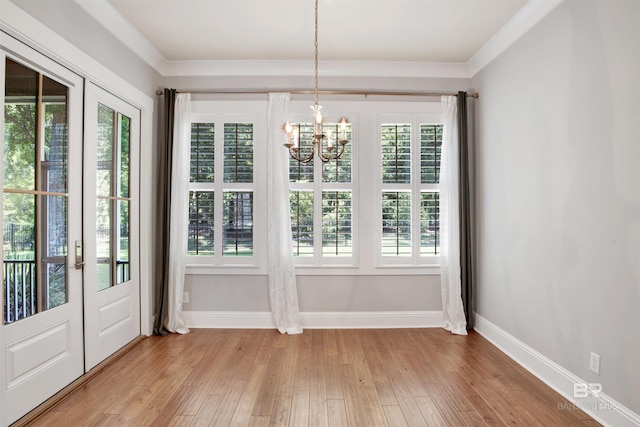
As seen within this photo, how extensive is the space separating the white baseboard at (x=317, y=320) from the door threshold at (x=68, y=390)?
74 cm

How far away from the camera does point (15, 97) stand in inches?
83.1

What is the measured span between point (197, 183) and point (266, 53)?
5.23 ft

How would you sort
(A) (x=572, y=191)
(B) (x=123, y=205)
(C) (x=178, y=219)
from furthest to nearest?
(C) (x=178, y=219)
(B) (x=123, y=205)
(A) (x=572, y=191)

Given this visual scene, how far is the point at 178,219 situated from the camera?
12.2ft

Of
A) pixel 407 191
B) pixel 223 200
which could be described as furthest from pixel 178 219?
pixel 407 191

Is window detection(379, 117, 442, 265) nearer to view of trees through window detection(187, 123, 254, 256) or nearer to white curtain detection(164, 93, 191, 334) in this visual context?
view of trees through window detection(187, 123, 254, 256)

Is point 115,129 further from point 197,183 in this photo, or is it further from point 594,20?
→ point 594,20

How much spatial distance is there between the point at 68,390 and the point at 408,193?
3.51 meters

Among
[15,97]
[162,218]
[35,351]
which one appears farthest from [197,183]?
[35,351]

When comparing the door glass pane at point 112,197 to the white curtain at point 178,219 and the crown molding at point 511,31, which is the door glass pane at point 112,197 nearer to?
the white curtain at point 178,219

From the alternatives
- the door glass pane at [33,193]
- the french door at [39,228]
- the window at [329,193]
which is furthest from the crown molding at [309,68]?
the door glass pane at [33,193]

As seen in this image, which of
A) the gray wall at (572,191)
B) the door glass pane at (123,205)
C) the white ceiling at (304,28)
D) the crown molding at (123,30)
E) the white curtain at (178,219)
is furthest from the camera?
the white curtain at (178,219)

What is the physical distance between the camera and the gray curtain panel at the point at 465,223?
12.4ft

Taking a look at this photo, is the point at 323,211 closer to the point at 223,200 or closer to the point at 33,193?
the point at 223,200
